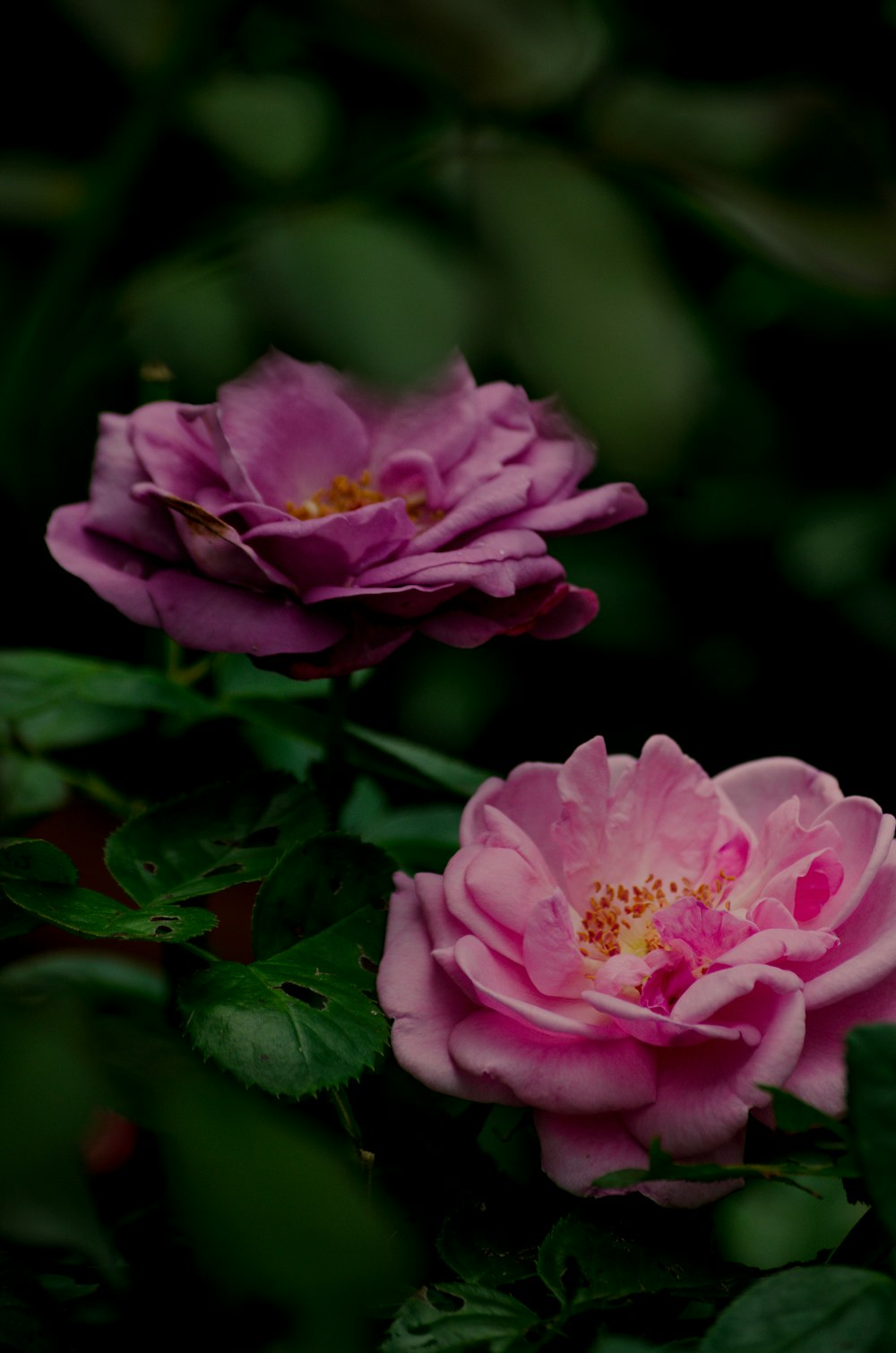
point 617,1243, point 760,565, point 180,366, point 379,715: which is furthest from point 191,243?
point 760,565

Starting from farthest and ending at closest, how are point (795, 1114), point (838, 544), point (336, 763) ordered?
1. point (838, 544)
2. point (336, 763)
3. point (795, 1114)

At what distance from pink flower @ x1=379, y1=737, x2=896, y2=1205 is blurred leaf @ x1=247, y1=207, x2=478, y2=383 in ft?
0.62

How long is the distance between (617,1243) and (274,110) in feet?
0.88

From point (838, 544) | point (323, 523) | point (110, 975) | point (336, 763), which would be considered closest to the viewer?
point (323, 523)

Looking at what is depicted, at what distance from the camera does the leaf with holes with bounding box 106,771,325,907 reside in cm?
40

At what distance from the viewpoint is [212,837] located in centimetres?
43

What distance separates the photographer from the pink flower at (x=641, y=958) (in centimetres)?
32

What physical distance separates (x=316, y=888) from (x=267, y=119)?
0.23 m

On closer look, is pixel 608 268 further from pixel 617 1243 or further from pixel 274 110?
pixel 617 1243

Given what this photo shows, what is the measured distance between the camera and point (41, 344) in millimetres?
201

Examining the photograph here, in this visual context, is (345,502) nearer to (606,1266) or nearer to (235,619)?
(235,619)

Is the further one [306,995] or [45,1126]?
[306,995]

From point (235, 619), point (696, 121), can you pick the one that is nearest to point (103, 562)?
point (235, 619)

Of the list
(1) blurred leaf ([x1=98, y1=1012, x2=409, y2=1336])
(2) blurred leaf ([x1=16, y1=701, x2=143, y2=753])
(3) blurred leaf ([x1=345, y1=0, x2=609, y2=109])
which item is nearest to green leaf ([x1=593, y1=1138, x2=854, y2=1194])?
(1) blurred leaf ([x1=98, y1=1012, x2=409, y2=1336])
